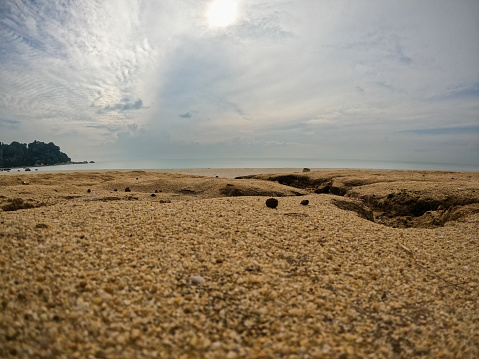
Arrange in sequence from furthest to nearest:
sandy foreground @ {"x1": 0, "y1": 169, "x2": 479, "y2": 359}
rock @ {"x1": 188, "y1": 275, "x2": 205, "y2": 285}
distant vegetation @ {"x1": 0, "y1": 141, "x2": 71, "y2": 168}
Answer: distant vegetation @ {"x1": 0, "y1": 141, "x2": 71, "y2": 168} → rock @ {"x1": 188, "y1": 275, "x2": 205, "y2": 285} → sandy foreground @ {"x1": 0, "y1": 169, "x2": 479, "y2": 359}

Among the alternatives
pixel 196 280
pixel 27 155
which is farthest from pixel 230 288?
pixel 27 155

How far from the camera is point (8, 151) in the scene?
4284 centimetres

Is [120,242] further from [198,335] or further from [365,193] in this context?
[365,193]

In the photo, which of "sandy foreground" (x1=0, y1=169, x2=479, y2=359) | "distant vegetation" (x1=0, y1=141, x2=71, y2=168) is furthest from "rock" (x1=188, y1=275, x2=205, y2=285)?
"distant vegetation" (x1=0, y1=141, x2=71, y2=168)

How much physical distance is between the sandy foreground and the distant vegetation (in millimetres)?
47175

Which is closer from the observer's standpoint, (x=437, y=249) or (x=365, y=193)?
(x=437, y=249)

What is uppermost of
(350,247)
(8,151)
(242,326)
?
(8,151)

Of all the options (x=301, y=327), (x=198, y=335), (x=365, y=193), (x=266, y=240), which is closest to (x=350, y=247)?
(x=266, y=240)

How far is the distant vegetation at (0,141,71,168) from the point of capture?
40.1 metres

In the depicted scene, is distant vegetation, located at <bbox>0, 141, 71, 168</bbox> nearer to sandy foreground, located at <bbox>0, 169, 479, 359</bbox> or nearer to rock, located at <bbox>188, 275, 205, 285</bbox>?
sandy foreground, located at <bbox>0, 169, 479, 359</bbox>

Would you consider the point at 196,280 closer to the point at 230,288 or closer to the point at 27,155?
the point at 230,288

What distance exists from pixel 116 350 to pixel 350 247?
2.54m

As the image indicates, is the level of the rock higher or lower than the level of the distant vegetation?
lower

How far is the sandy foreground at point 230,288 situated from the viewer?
155 cm
